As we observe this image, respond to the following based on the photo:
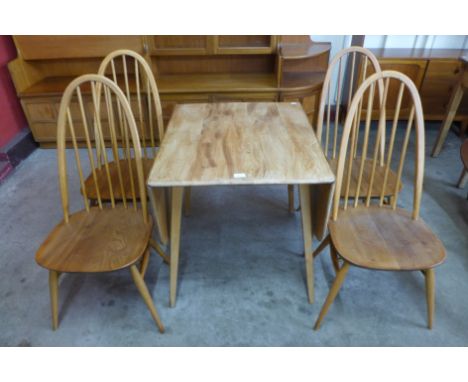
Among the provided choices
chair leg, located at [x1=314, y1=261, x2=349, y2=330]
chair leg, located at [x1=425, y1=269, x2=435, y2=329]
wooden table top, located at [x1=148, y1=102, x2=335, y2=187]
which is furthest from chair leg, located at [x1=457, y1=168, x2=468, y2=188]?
chair leg, located at [x1=314, y1=261, x2=349, y2=330]

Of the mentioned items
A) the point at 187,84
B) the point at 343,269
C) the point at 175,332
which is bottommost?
the point at 175,332

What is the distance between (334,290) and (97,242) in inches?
38.3

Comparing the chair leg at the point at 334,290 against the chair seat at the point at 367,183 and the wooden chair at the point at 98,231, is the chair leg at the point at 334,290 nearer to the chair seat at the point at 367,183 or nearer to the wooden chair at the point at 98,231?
the chair seat at the point at 367,183

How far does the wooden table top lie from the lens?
1188 millimetres

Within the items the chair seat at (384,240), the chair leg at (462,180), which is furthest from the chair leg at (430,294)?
the chair leg at (462,180)

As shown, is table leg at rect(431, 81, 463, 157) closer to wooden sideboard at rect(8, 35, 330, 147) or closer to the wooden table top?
wooden sideboard at rect(8, 35, 330, 147)

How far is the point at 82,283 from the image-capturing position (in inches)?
66.6

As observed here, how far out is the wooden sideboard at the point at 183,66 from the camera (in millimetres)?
2621

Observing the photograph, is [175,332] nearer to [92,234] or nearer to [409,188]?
[92,234]

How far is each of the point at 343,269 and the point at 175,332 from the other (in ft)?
2.52

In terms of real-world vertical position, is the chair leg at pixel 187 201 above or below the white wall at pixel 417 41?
below

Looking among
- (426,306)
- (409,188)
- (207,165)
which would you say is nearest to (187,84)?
(207,165)

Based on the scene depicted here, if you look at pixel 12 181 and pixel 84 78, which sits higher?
pixel 84 78

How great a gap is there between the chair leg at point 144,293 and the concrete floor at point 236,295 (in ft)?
0.19
